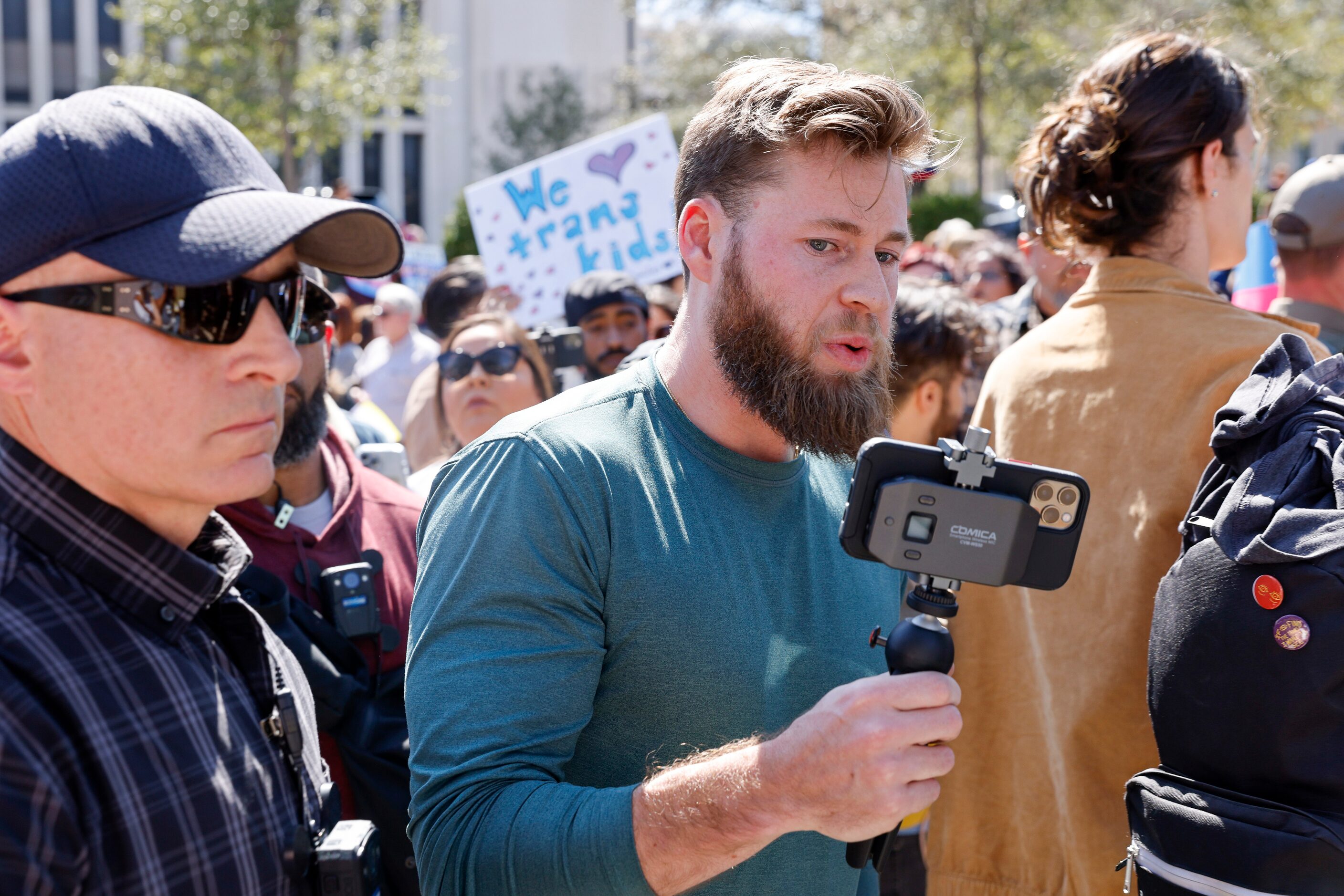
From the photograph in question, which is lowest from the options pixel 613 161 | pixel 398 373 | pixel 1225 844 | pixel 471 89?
pixel 471 89

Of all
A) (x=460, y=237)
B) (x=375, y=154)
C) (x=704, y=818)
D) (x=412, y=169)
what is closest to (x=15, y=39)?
(x=375, y=154)

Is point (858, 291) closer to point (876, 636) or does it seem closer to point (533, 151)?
point (876, 636)

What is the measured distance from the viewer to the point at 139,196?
1.27 meters

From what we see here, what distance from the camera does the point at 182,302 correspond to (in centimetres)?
129

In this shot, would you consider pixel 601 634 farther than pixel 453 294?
No

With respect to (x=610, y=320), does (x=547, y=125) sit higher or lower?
lower

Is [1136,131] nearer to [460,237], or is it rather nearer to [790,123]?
[790,123]

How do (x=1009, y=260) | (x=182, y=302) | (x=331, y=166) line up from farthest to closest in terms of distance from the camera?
1. (x=331, y=166)
2. (x=1009, y=260)
3. (x=182, y=302)

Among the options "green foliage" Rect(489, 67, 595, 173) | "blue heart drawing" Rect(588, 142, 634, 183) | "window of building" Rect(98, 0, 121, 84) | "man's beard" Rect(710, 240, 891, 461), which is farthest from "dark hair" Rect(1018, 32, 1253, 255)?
"window of building" Rect(98, 0, 121, 84)

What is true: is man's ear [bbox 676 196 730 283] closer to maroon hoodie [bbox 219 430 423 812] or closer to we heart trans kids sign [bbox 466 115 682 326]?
maroon hoodie [bbox 219 430 423 812]

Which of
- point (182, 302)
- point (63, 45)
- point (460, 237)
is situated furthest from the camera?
point (63, 45)

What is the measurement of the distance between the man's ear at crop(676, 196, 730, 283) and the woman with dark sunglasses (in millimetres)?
2343

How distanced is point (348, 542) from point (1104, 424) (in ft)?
5.65

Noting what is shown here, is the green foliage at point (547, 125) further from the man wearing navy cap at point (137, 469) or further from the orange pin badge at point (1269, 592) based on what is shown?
the man wearing navy cap at point (137, 469)
